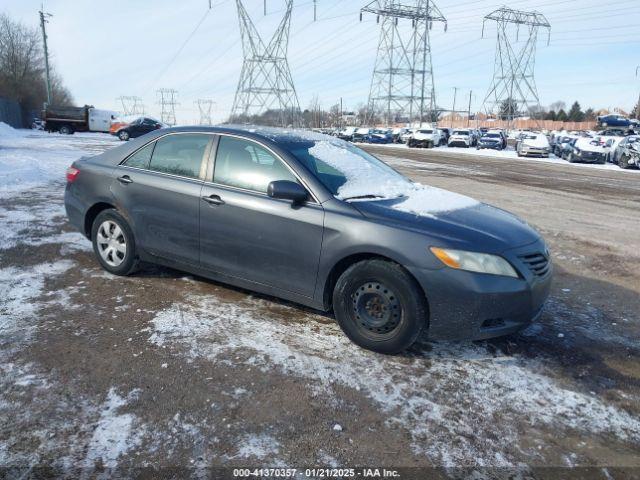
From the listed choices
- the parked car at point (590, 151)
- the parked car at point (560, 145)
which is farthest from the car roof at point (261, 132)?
the parked car at point (560, 145)

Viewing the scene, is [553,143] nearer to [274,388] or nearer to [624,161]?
[624,161]

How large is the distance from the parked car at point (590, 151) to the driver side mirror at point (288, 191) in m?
26.7

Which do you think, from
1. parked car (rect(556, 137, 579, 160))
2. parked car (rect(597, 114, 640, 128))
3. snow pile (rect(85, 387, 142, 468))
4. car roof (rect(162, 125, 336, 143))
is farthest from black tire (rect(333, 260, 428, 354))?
parked car (rect(597, 114, 640, 128))

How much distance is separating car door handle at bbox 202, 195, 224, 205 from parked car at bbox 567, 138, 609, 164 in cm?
2680

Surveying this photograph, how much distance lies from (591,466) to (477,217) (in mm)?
1890

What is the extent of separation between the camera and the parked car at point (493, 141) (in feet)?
120

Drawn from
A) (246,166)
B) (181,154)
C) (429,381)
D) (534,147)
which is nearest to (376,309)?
(429,381)

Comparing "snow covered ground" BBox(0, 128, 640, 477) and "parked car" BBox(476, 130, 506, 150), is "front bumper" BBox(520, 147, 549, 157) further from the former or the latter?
"snow covered ground" BBox(0, 128, 640, 477)

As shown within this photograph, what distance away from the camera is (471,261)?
3205mm

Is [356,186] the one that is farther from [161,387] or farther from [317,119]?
[317,119]

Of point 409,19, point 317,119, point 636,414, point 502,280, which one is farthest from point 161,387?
point 317,119

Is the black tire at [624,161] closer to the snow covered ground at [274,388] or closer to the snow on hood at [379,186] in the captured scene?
the snow covered ground at [274,388]

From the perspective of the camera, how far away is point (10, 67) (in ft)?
193

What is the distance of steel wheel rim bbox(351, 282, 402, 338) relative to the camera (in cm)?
332
